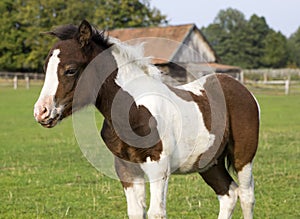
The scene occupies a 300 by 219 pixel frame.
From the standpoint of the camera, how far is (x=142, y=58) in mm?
4512

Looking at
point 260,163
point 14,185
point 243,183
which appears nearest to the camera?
point 243,183

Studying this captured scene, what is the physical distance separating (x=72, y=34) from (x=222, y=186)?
91.7 inches

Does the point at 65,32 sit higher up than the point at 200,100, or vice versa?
the point at 65,32

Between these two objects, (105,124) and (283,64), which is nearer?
(105,124)

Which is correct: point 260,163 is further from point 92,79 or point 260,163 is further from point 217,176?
point 92,79

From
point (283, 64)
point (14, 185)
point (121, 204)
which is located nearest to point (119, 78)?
point (121, 204)

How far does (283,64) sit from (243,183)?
76.8 m

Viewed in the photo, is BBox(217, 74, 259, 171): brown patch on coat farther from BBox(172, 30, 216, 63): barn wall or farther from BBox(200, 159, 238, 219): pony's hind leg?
BBox(172, 30, 216, 63): barn wall

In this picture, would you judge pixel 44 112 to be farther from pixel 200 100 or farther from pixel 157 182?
pixel 200 100

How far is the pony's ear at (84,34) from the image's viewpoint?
4.08 metres

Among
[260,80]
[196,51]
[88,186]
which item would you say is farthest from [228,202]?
A: [260,80]

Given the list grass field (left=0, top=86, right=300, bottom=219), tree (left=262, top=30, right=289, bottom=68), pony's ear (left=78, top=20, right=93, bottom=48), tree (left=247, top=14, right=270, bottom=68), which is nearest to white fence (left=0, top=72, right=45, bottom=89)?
grass field (left=0, top=86, right=300, bottom=219)

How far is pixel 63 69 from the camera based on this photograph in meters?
3.98

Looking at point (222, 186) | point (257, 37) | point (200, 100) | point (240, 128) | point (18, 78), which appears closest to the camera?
point (200, 100)
